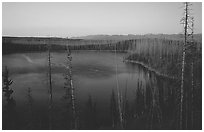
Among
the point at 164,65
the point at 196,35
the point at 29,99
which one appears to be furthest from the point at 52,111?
the point at 196,35

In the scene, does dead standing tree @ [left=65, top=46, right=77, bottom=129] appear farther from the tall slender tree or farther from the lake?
the lake

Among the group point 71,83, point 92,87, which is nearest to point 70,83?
point 71,83

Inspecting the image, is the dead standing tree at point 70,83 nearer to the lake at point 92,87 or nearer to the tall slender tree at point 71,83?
the tall slender tree at point 71,83

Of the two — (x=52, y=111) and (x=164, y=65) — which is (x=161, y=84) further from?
(x=52, y=111)

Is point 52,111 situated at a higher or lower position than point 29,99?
lower

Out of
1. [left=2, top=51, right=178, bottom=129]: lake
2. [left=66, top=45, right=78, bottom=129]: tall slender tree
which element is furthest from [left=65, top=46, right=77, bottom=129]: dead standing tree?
[left=2, top=51, right=178, bottom=129]: lake

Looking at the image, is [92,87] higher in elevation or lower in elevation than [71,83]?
lower

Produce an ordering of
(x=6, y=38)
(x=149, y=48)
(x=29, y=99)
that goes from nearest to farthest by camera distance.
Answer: (x=6, y=38), (x=29, y=99), (x=149, y=48)

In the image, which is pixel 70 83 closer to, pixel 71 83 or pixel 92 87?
pixel 71 83

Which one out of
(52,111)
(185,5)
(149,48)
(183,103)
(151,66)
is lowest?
(52,111)

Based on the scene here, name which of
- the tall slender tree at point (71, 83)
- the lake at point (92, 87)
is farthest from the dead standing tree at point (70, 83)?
the lake at point (92, 87)

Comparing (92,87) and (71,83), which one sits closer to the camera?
(71,83)
